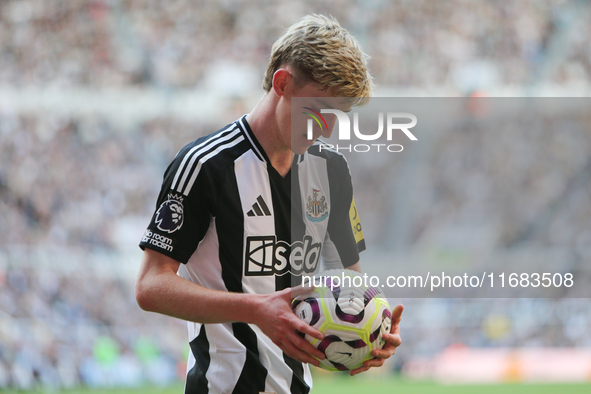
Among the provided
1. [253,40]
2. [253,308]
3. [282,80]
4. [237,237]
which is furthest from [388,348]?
[253,40]

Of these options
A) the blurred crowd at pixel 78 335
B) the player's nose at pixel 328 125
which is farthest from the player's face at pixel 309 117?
the blurred crowd at pixel 78 335

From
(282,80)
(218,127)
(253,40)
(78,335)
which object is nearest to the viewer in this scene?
(282,80)

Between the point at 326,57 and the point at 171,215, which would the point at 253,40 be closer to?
the point at 326,57

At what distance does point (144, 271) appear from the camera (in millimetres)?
1845

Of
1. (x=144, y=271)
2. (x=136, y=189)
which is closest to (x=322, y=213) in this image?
(x=144, y=271)

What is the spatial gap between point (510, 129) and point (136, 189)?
8106 millimetres

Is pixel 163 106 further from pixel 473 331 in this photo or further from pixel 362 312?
pixel 362 312

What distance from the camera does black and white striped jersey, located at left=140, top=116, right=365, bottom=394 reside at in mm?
1890

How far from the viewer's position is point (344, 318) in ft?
6.08

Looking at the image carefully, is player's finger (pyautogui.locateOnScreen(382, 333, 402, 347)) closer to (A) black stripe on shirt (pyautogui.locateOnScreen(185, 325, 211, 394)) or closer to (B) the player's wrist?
(B) the player's wrist

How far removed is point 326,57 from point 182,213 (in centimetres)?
69

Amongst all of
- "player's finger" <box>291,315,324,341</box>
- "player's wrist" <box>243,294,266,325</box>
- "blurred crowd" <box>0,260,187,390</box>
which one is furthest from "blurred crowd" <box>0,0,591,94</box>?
"player's finger" <box>291,315,324,341</box>

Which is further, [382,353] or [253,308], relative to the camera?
[382,353]

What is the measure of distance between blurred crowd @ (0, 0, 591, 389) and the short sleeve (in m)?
8.15
